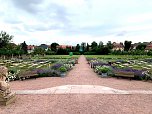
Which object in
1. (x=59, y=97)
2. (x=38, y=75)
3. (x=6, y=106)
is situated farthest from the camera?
(x=38, y=75)

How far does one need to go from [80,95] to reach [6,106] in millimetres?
3201

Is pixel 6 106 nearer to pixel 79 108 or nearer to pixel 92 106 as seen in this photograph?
pixel 79 108

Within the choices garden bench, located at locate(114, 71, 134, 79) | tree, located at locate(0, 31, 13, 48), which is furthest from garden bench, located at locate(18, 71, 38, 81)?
tree, located at locate(0, 31, 13, 48)

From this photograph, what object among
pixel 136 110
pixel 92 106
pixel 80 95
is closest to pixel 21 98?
pixel 80 95

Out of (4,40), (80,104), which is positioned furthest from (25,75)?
(4,40)

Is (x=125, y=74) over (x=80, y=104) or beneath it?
over

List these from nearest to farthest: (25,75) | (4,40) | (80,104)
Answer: (80,104), (25,75), (4,40)

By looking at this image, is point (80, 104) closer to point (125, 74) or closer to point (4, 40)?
point (125, 74)

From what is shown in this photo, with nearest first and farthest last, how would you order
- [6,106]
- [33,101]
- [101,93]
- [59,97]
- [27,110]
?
[27,110] < [6,106] < [33,101] < [59,97] < [101,93]

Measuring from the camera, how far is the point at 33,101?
26.7 feet

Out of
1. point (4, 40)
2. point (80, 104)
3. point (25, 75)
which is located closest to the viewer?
point (80, 104)

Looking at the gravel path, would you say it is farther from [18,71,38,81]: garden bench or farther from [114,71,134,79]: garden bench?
[18,71,38,81]: garden bench

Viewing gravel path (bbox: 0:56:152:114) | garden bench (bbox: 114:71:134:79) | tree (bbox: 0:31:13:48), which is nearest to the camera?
gravel path (bbox: 0:56:152:114)

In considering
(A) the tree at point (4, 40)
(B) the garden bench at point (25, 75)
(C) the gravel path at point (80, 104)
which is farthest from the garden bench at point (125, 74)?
(A) the tree at point (4, 40)
